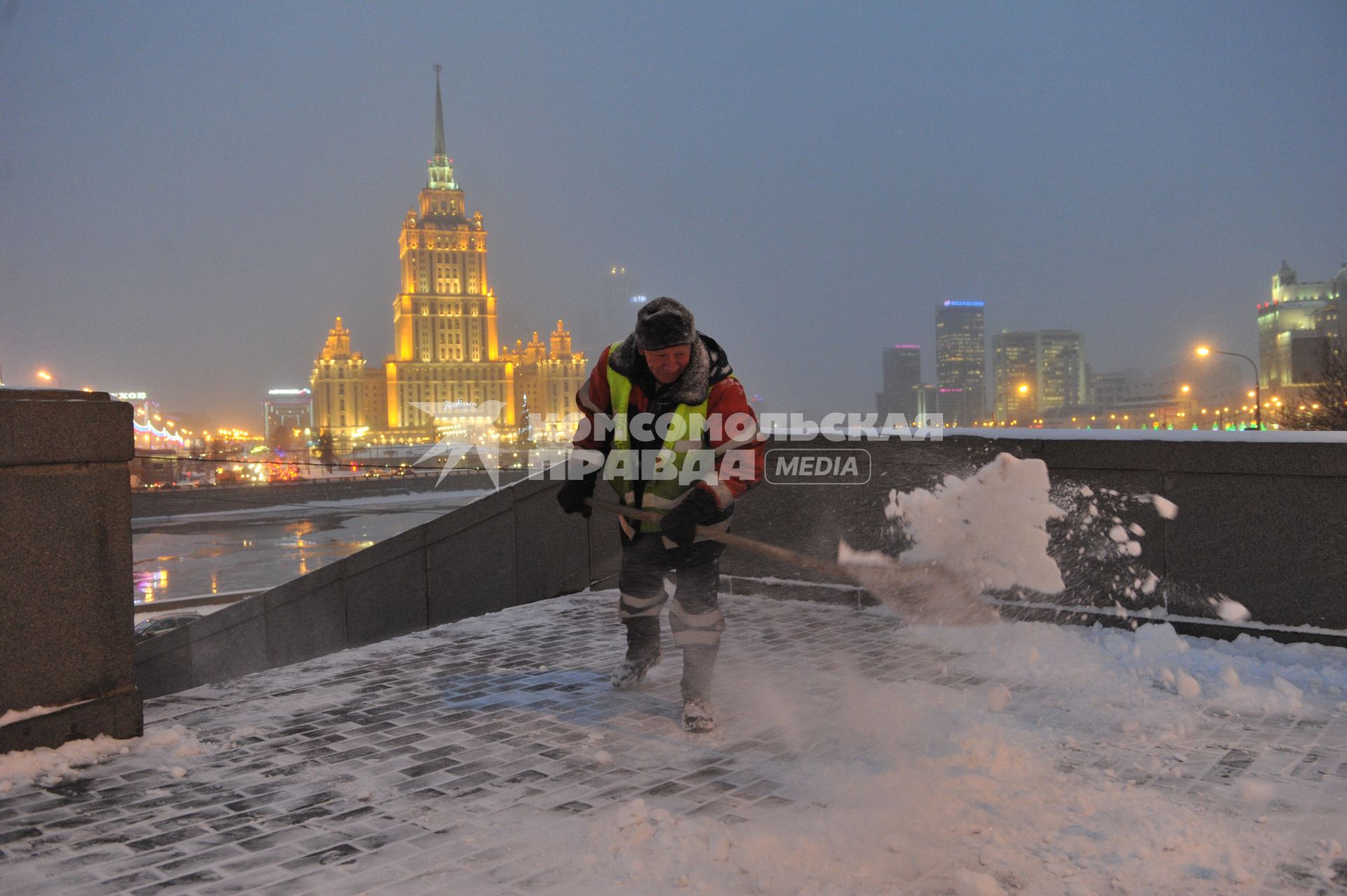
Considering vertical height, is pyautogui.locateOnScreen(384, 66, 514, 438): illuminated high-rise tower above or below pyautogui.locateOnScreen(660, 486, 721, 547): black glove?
above

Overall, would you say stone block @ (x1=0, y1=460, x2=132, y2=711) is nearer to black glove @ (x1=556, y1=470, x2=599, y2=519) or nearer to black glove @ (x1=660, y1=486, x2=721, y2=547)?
black glove @ (x1=556, y1=470, x2=599, y2=519)

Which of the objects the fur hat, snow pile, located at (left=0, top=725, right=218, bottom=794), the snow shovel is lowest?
snow pile, located at (left=0, top=725, right=218, bottom=794)

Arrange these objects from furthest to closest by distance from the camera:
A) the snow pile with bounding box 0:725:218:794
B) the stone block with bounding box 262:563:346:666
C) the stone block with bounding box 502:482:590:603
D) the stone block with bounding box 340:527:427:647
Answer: the stone block with bounding box 262:563:346:666
the stone block with bounding box 340:527:427:647
the stone block with bounding box 502:482:590:603
the snow pile with bounding box 0:725:218:794

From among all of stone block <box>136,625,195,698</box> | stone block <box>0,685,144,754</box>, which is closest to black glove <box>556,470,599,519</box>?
stone block <box>0,685,144,754</box>

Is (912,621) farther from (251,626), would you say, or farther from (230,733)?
(251,626)

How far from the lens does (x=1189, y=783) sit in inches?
135

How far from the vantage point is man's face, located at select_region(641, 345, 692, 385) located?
4277 mm

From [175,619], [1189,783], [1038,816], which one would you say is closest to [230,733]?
[1038,816]

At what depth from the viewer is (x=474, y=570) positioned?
866 centimetres

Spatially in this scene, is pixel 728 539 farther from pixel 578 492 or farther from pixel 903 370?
pixel 903 370

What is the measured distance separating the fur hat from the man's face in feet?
0.10

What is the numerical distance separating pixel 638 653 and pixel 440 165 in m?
191

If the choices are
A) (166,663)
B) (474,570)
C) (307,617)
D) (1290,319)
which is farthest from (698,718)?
(1290,319)

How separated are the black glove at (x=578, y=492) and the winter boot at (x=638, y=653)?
25.2 inches
